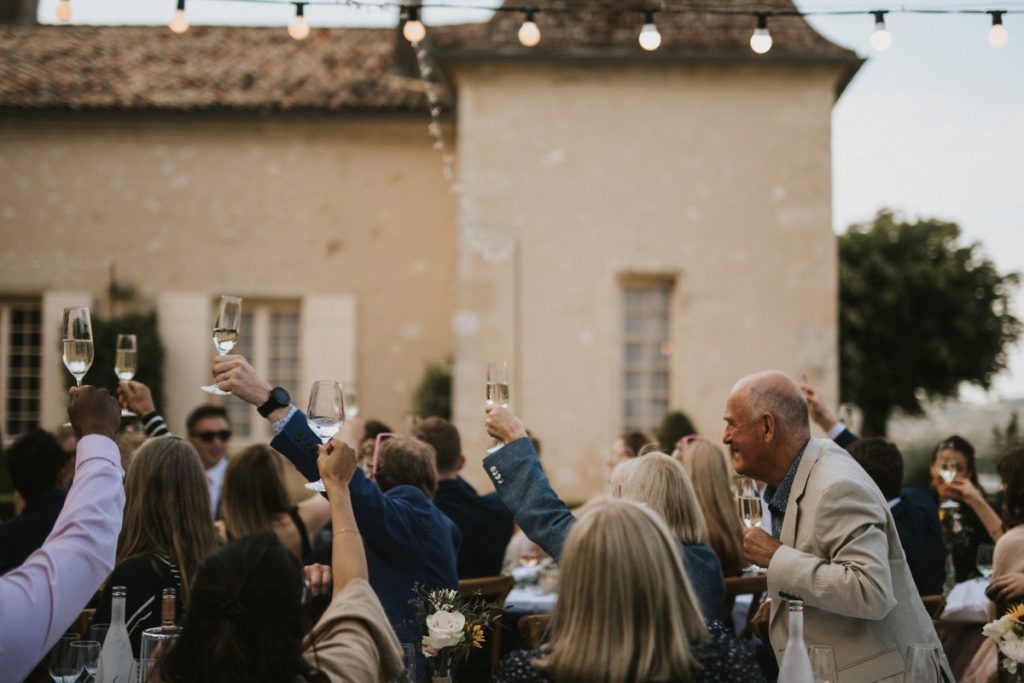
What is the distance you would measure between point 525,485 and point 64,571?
4.84 feet

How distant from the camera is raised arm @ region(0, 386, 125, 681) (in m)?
2.35

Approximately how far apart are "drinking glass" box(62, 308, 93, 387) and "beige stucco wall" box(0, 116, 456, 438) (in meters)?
10.2

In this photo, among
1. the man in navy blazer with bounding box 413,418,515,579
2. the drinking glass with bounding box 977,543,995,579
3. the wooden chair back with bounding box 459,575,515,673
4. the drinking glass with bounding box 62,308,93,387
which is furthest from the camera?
the drinking glass with bounding box 977,543,995,579

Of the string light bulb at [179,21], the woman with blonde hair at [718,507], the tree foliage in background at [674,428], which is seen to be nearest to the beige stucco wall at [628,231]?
the tree foliage in background at [674,428]

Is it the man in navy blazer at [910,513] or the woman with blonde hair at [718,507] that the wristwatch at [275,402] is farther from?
the man in navy blazer at [910,513]

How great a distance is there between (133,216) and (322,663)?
12819 mm

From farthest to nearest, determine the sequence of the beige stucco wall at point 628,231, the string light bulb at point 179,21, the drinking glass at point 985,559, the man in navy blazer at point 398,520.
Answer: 1. the beige stucco wall at point 628,231
2. the string light bulb at point 179,21
3. the drinking glass at point 985,559
4. the man in navy blazer at point 398,520

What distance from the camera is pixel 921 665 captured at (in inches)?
121

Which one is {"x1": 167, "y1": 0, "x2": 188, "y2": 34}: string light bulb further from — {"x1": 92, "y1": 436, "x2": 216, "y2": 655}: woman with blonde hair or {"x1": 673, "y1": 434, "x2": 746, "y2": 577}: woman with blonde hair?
→ {"x1": 673, "y1": 434, "x2": 746, "y2": 577}: woman with blonde hair

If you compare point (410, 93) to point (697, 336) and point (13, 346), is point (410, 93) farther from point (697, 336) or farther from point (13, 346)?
point (13, 346)

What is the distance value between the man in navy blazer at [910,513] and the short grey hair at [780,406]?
1.49 meters

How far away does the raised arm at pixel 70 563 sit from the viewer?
7.71ft

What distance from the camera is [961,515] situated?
20.4ft

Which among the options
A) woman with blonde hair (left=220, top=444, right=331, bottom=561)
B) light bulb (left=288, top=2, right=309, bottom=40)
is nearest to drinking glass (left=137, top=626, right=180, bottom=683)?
woman with blonde hair (left=220, top=444, right=331, bottom=561)
